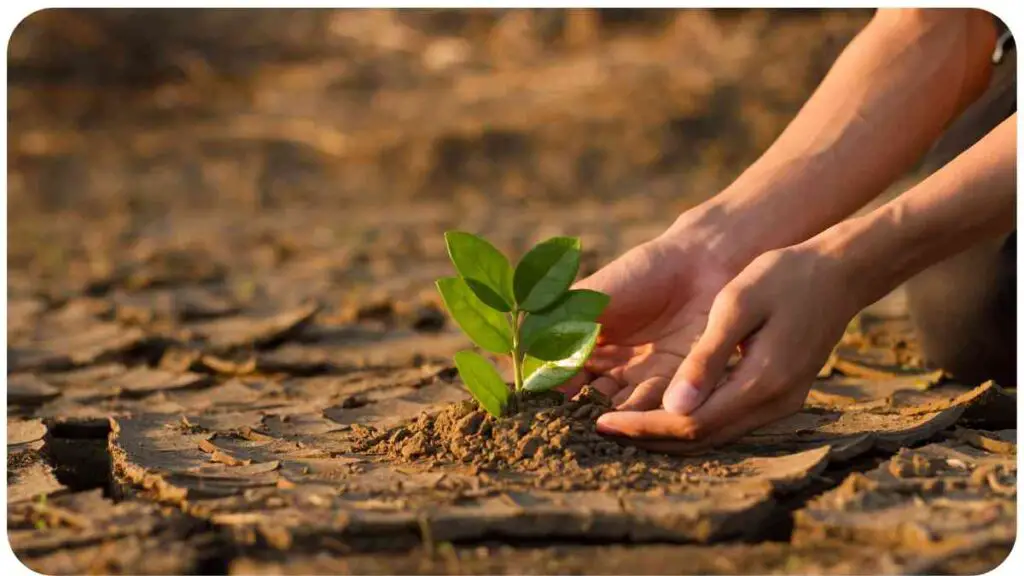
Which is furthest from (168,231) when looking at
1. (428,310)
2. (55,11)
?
(55,11)

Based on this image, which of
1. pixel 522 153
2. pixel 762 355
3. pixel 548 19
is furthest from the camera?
pixel 548 19

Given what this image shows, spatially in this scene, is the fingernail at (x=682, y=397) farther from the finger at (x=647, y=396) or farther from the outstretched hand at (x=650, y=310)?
the outstretched hand at (x=650, y=310)

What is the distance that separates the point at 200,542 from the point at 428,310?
5.80 feet

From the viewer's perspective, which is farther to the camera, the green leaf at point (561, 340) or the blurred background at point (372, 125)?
the blurred background at point (372, 125)

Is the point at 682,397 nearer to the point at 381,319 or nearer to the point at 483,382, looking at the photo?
the point at 483,382

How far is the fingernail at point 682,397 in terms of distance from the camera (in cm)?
158

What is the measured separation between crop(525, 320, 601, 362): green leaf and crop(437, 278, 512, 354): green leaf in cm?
5

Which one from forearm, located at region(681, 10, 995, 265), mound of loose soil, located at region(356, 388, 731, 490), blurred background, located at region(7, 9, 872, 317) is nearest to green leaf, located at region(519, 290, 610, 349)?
mound of loose soil, located at region(356, 388, 731, 490)

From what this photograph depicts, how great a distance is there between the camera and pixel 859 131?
218 cm

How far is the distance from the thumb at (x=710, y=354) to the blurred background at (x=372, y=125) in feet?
7.49

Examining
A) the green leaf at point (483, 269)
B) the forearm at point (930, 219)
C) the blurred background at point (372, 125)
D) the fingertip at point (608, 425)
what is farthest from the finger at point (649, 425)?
the blurred background at point (372, 125)

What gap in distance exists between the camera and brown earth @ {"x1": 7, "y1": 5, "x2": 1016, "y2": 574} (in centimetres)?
142

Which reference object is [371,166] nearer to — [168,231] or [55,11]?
[168,231]

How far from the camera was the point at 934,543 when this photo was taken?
4.39 ft
